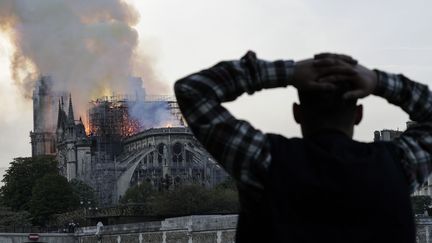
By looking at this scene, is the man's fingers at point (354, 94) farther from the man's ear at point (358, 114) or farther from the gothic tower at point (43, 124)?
the gothic tower at point (43, 124)

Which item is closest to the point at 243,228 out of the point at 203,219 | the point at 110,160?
the point at 203,219

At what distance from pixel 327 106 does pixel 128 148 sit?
146 meters

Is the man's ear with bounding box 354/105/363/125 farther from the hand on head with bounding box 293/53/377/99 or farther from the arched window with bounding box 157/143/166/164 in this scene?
the arched window with bounding box 157/143/166/164

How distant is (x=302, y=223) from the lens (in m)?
3.89

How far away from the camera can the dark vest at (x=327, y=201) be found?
388cm

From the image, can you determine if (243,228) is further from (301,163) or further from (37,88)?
(37,88)

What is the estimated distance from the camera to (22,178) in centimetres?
11881

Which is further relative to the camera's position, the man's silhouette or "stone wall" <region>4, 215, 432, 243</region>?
"stone wall" <region>4, 215, 432, 243</region>

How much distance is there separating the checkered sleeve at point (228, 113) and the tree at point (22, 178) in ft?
356

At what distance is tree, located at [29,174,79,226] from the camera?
10562 centimetres

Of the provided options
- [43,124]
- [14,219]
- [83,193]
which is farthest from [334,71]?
[43,124]

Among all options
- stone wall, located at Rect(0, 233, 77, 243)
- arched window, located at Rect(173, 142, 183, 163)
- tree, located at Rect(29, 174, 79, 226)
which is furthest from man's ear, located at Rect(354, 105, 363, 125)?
arched window, located at Rect(173, 142, 183, 163)

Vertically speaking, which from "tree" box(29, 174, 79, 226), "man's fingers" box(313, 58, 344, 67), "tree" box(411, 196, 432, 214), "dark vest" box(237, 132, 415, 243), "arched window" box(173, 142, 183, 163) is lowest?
"dark vest" box(237, 132, 415, 243)

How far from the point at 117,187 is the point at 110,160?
9.41 metres
